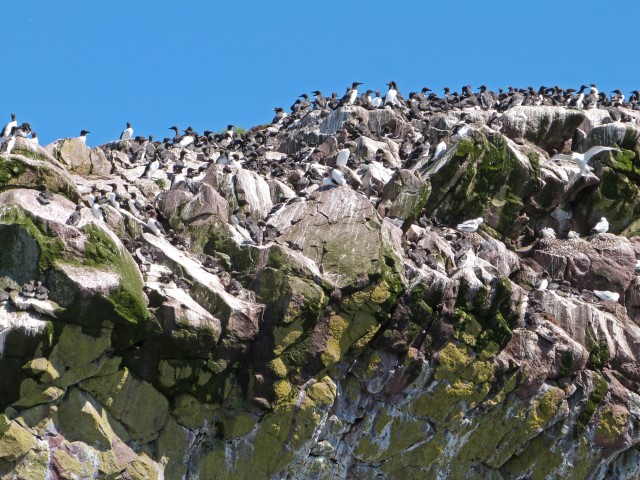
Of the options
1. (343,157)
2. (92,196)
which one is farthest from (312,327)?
(343,157)

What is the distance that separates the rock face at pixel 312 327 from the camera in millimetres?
23141

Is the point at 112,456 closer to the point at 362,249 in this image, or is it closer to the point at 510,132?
the point at 362,249

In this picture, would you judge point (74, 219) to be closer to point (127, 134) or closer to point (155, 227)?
point (155, 227)

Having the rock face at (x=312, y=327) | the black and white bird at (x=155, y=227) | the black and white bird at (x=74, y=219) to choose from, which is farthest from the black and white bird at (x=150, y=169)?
the black and white bird at (x=74, y=219)

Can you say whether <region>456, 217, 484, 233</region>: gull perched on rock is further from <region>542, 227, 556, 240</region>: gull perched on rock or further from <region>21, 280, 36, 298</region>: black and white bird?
<region>21, 280, 36, 298</region>: black and white bird

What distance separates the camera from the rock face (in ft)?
75.9

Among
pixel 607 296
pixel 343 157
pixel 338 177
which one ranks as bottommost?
pixel 338 177

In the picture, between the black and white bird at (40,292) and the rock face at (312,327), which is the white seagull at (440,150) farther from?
the black and white bird at (40,292)

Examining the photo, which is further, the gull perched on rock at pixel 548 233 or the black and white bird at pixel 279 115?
the black and white bird at pixel 279 115

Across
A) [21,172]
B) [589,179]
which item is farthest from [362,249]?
[589,179]

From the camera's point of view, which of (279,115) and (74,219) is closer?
(74,219)

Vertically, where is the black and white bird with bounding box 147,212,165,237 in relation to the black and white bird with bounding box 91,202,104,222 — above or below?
above

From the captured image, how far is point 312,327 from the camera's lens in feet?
84.0

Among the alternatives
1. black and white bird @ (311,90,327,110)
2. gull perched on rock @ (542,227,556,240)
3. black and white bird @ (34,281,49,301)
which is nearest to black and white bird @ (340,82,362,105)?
black and white bird @ (311,90,327,110)
